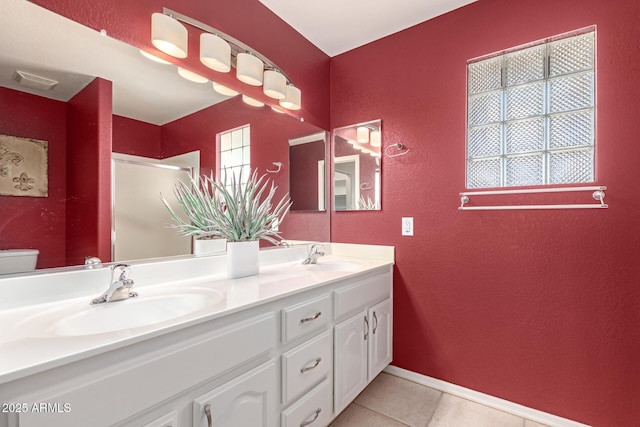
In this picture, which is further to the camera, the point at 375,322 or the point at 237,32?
the point at 375,322

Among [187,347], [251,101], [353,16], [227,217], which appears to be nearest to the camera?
[187,347]

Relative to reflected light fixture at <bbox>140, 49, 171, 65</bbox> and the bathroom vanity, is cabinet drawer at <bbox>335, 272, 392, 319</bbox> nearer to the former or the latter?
the bathroom vanity

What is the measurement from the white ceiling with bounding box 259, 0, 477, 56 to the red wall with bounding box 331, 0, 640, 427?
0.07 m

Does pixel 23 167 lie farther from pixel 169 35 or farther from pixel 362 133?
pixel 362 133

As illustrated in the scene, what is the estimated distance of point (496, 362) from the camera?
65.1 inches

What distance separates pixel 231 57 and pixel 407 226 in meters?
1.43

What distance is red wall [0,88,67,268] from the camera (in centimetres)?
94

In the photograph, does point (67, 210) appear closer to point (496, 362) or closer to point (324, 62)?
point (324, 62)

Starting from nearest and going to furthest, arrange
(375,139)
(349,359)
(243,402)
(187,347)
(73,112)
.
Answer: (187,347)
(243,402)
(73,112)
(349,359)
(375,139)

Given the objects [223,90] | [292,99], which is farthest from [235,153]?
[292,99]

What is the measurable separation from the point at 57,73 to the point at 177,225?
0.69 m

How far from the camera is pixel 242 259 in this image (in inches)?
55.6

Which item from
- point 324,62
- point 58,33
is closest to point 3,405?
point 58,33

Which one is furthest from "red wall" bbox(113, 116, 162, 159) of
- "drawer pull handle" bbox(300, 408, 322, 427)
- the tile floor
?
the tile floor
